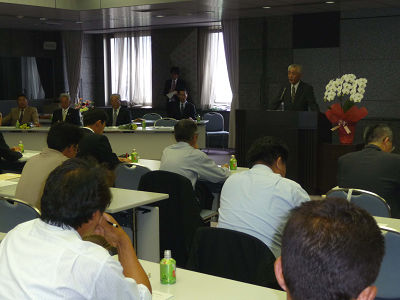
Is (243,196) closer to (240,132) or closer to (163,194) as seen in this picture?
(163,194)

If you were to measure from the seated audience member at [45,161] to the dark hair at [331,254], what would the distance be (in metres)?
3.12

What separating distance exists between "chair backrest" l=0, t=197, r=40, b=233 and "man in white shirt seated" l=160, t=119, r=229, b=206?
1715mm

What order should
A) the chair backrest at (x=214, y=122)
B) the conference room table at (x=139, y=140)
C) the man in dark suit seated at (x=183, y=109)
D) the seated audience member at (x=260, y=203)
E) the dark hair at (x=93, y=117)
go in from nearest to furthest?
the seated audience member at (x=260, y=203), the dark hair at (x=93, y=117), the conference room table at (x=139, y=140), the man in dark suit seated at (x=183, y=109), the chair backrest at (x=214, y=122)

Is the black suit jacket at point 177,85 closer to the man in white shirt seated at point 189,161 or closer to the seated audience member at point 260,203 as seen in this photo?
the man in white shirt seated at point 189,161

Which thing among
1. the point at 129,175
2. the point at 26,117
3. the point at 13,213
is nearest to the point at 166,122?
the point at 26,117

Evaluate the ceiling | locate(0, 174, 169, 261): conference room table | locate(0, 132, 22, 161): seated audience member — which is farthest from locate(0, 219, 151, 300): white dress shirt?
the ceiling

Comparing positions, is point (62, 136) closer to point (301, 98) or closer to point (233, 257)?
point (233, 257)

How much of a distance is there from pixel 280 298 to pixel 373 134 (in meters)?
2.55

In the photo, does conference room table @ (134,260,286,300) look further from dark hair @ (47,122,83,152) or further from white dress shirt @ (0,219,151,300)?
dark hair @ (47,122,83,152)

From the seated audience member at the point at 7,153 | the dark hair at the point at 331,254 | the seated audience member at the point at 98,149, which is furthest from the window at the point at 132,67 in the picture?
the dark hair at the point at 331,254

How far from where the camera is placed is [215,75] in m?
13.1

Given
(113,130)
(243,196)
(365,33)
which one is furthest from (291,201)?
(365,33)

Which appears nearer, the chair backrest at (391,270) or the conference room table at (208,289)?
the conference room table at (208,289)

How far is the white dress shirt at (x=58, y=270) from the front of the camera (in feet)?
5.81
